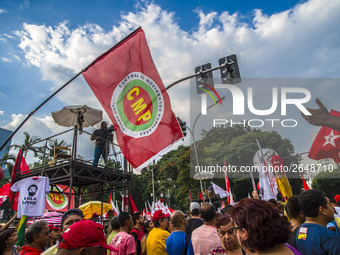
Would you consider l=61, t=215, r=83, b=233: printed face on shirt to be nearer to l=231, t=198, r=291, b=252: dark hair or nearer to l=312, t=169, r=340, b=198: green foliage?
l=231, t=198, r=291, b=252: dark hair

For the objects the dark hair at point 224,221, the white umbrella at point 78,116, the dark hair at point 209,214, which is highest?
the white umbrella at point 78,116

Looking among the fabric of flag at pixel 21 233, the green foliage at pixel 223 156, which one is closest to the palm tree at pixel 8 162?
the green foliage at pixel 223 156

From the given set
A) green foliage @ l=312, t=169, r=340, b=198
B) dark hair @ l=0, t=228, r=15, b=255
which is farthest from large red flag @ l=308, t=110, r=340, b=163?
green foliage @ l=312, t=169, r=340, b=198

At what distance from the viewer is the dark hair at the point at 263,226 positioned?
4.99 ft

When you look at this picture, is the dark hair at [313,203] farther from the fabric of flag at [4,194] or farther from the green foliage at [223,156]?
the green foliage at [223,156]

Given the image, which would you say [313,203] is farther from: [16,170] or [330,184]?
[330,184]

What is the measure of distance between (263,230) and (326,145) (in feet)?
38.9

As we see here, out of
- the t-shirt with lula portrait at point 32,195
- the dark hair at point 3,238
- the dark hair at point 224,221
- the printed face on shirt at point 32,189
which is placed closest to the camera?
the dark hair at point 224,221

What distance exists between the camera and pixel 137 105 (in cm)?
462

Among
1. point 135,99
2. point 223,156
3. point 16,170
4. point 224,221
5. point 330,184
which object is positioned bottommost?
point 224,221

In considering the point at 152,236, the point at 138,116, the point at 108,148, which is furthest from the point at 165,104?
the point at 108,148

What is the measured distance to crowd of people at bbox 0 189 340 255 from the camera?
5.12 ft

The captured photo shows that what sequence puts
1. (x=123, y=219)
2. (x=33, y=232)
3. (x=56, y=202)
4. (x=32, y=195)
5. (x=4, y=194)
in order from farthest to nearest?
(x=56, y=202) → (x=4, y=194) → (x=32, y=195) → (x=123, y=219) → (x=33, y=232)

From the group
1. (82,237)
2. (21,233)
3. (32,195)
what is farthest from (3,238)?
(32,195)
